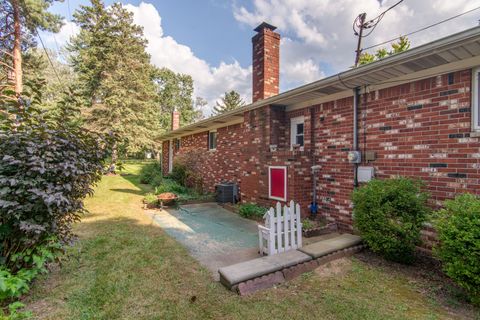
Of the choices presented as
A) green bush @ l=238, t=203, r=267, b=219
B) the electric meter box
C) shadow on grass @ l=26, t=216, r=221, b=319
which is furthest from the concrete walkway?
the electric meter box

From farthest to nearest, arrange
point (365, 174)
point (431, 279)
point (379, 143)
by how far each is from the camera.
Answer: point (365, 174), point (379, 143), point (431, 279)

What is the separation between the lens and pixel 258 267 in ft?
10.3

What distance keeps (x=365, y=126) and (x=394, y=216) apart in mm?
1995

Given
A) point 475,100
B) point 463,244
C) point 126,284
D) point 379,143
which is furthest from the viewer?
point 379,143

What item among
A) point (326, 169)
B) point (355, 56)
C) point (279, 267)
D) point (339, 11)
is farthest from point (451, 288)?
point (355, 56)

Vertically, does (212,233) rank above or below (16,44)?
below

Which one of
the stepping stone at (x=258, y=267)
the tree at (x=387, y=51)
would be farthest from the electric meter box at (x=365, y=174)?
the tree at (x=387, y=51)

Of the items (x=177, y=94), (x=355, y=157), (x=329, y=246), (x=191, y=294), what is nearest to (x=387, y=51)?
(x=355, y=157)

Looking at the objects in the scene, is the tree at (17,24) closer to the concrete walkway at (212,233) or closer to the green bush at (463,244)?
the concrete walkway at (212,233)

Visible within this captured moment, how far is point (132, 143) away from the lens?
722 inches

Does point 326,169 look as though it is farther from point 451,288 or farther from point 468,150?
point 451,288

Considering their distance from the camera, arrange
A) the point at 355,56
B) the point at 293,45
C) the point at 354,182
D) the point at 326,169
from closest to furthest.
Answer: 1. the point at 354,182
2. the point at 326,169
3. the point at 293,45
4. the point at 355,56

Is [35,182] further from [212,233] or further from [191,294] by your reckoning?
[212,233]

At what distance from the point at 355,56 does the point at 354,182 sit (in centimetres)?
1154
